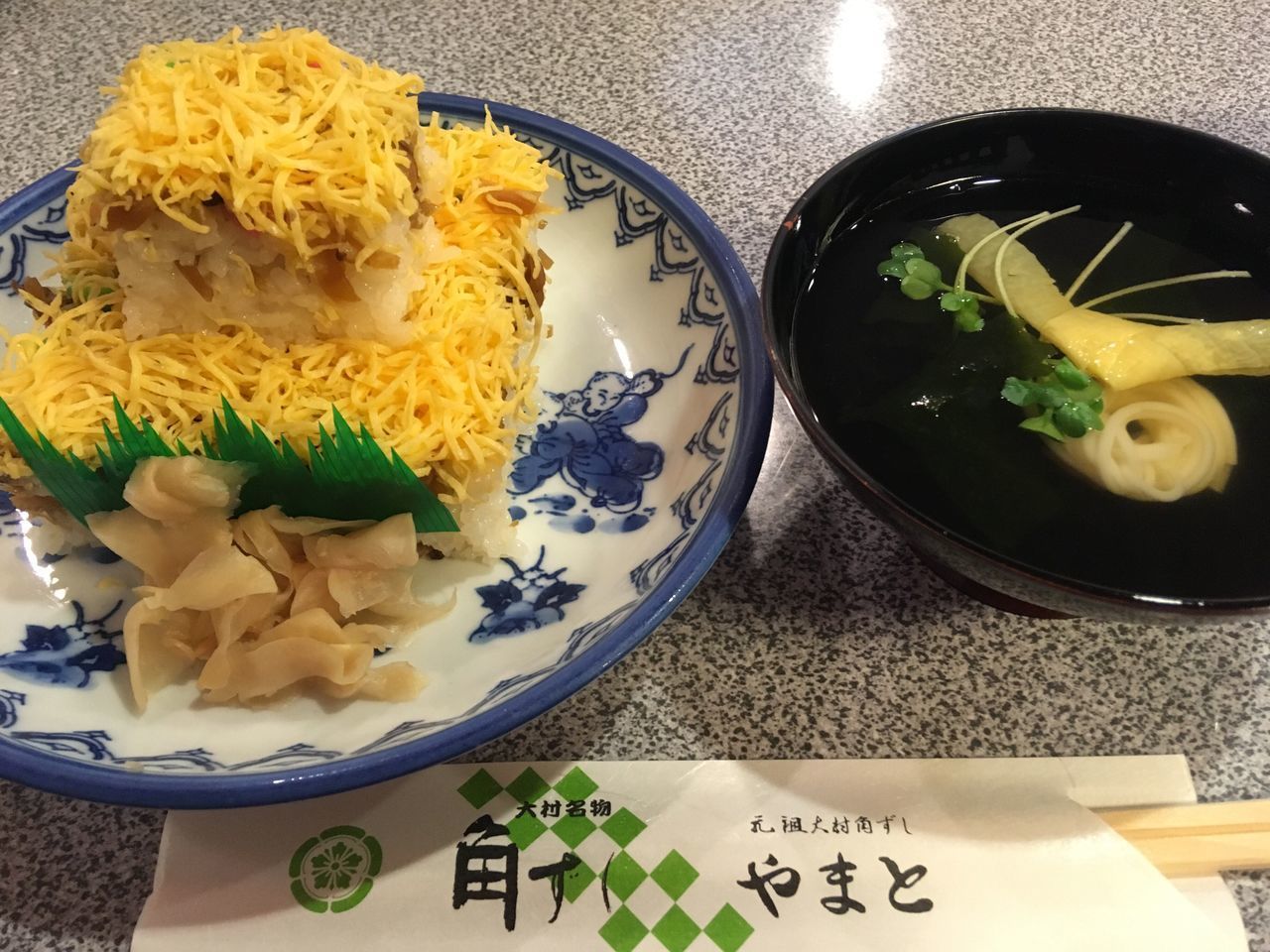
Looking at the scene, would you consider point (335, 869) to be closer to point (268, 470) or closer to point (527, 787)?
point (527, 787)

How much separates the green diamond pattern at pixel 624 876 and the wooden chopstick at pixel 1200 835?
0.49 m

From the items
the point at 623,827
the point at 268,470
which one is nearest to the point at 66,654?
the point at 268,470

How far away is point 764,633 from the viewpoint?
1.10m

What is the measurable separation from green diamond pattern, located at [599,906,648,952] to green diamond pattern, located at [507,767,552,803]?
→ 15 centimetres

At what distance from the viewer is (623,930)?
2.80ft

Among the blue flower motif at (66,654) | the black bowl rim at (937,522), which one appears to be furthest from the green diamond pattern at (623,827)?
the blue flower motif at (66,654)

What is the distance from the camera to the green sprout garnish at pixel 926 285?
1121 millimetres

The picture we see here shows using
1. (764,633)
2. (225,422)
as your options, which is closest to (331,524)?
(225,422)

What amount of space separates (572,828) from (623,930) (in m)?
0.11

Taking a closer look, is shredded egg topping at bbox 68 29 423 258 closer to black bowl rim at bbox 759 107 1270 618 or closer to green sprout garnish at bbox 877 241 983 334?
black bowl rim at bbox 759 107 1270 618

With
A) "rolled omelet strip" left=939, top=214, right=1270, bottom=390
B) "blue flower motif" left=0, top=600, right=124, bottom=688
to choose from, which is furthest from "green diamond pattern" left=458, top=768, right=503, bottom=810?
"rolled omelet strip" left=939, top=214, right=1270, bottom=390

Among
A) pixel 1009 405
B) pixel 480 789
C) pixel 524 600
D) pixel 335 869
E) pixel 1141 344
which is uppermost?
pixel 1141 344

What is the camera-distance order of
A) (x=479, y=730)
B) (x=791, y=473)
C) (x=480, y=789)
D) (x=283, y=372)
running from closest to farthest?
(x=479, y=730) → (x=480, y=789) → (x=283, y=372) → (x=791, y=473)

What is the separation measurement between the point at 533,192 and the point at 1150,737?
1.07 meters
